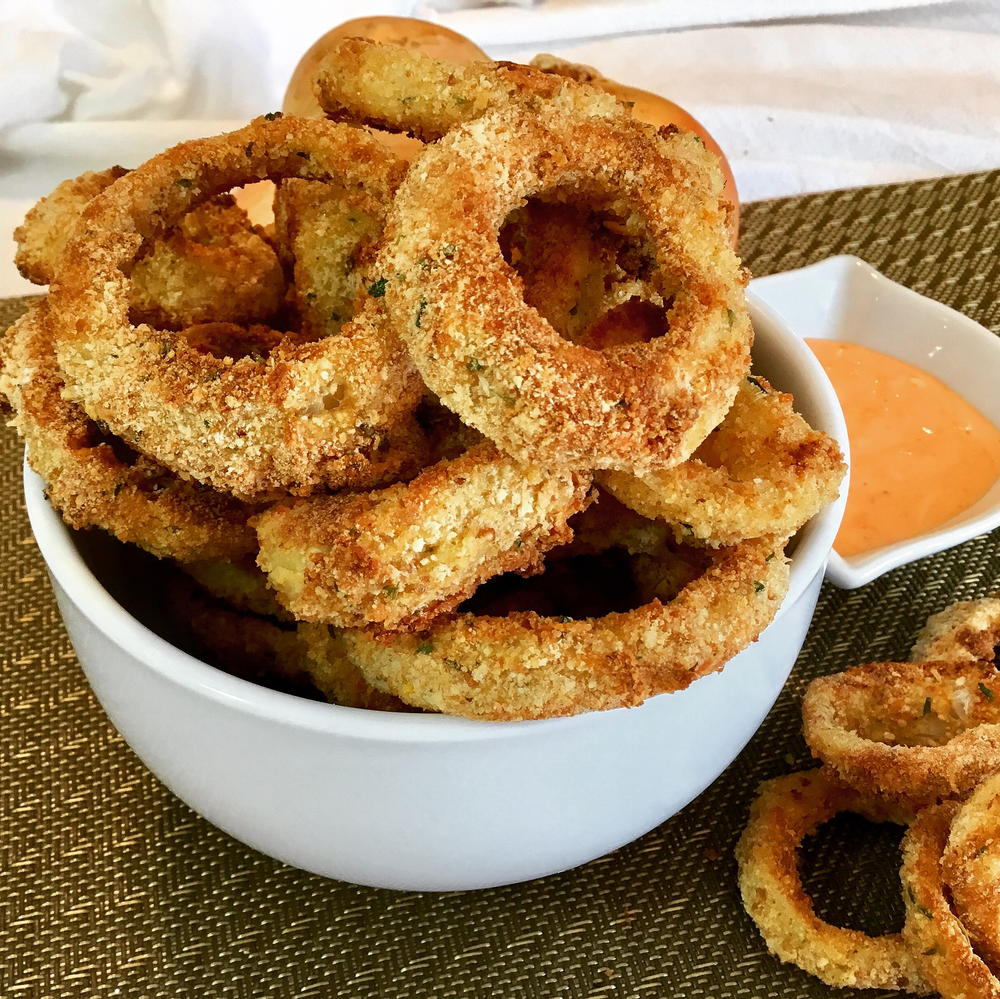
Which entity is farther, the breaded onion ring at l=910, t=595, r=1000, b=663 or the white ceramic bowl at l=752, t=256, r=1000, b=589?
the white ceramic bowl at l=752, t=256, r=1000, b=589

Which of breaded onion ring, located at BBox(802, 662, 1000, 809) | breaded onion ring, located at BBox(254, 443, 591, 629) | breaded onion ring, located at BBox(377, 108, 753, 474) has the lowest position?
breaded onion ring, located at BBox(802, 662, 1000, 809)

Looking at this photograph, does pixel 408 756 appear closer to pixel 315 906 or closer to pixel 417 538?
pixel 417 538

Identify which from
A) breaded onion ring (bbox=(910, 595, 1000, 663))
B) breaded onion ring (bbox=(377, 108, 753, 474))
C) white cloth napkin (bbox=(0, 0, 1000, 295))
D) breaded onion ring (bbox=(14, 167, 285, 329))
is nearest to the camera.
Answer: breaded onion ring (bbox=(377, 108, 753, 474))

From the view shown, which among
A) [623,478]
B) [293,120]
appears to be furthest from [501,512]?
[293,120]

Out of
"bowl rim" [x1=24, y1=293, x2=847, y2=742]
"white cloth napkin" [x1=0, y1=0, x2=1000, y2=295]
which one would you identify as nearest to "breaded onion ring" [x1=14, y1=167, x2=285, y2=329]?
"bowl rim" [x1=24, y1=293, x2=847, y2=742]

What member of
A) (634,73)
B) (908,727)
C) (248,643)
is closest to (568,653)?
(248,643)

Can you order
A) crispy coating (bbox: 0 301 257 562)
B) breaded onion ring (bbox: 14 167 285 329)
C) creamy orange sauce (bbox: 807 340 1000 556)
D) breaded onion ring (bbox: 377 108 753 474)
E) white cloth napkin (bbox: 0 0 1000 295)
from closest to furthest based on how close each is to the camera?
breaded onion ring (bbox: 377 108 753 474), crispy coating (bbox: 0 301 257 562), breaded onion ring (bbox: 14 167 285 329), creamy orange sauce (bbox: 807 340 1000 556), white cloth napkin (bbox: 0 0 1000 295)

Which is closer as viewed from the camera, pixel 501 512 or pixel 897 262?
pixel 501 512

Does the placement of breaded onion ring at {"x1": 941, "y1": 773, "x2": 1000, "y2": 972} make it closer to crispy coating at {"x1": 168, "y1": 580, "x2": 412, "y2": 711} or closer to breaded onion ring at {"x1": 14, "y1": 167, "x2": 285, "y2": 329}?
crispy coating at {"x1": 168, "y1": 580, "x2": 412, "y2": 711}

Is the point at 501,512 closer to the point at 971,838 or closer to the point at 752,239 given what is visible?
the point at 971,838
